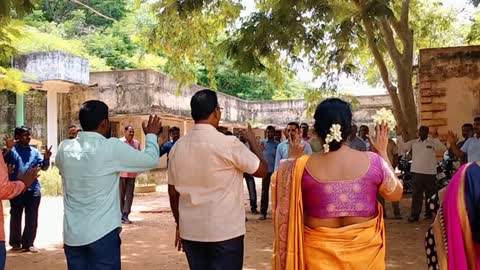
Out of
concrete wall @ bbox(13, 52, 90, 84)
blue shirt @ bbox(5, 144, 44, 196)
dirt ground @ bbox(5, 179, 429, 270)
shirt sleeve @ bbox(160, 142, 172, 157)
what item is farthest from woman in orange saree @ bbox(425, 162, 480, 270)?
concrete wall @ bbox(13, 52, 90, 84)

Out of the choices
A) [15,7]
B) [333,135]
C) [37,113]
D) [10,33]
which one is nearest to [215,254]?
[333,135]

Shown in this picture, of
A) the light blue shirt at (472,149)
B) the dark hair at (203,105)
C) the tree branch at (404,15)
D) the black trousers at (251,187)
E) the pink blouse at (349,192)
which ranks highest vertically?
the tree branch at (404,15)

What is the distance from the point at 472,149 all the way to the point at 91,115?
5.74 meters

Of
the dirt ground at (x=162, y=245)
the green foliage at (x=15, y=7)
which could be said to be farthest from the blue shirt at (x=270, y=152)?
the green foliage at (x=15, y=7)

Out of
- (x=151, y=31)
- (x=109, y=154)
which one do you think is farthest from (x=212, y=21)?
(x=109, y=154)

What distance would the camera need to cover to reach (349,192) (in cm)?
285

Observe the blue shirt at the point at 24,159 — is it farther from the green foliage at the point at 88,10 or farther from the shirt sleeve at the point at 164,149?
the green foliage at the point at 88,10

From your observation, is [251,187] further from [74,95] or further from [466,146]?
[74,95]

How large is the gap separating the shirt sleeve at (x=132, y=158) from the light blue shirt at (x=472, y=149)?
208 inches

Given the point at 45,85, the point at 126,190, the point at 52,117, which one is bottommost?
the point at 126,190

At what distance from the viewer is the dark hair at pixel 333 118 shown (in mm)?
2924

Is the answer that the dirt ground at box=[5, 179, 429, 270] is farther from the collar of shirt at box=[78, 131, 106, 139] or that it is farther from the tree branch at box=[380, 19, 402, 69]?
the tree branch at box=[380, 19, 402, 69]

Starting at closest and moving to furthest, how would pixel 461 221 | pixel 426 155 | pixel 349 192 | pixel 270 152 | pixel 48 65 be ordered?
pixel 461 221
pixel 349 192
pixel 426 155
pixel 270 152
pixel 48 65

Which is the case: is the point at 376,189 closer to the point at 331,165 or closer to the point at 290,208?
the point at 331,165
